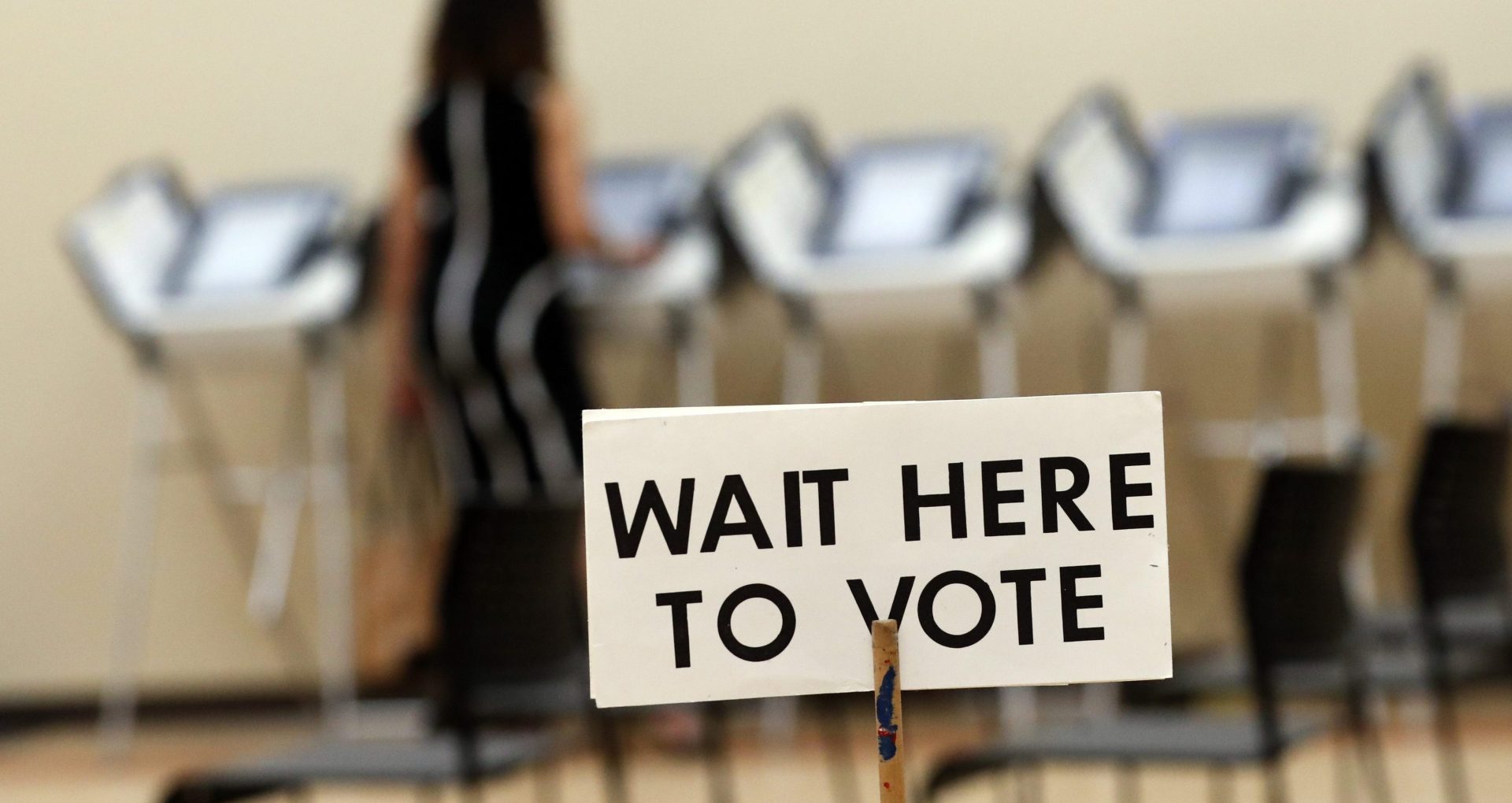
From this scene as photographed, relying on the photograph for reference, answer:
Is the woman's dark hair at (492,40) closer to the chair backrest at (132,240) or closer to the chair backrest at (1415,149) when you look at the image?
the chair backrest at (132,240)

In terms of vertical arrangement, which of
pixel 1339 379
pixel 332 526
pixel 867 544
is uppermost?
pixel 867 544

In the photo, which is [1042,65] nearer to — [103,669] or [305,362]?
[305,362]

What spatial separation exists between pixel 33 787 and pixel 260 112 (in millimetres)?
1828

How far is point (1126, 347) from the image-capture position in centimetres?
477

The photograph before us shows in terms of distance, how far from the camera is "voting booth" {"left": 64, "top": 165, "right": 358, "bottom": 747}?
15.0ft

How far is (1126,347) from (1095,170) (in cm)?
51

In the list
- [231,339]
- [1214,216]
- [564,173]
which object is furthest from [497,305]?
[1214,216]

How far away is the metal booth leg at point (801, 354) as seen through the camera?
4.38 meters

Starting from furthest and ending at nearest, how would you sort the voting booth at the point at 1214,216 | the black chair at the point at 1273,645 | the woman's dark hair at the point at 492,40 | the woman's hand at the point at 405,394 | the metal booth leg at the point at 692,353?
the metal booth leg at the point at 692,353
the woman's hand at the point at 405,394
the voting booth at the point at 1214,216
the woman's dark hair at the point at 492,40
the black chair at the point at 1273,645

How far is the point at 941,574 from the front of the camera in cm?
122

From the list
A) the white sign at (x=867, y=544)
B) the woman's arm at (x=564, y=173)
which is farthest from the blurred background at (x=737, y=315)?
the white sign at (x=867, y=544)

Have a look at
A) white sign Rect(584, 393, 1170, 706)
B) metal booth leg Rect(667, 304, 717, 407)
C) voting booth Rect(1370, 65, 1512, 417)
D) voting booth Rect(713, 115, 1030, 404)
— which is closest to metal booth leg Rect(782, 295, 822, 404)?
voting booth Rect(713, 115, 1030, 404)

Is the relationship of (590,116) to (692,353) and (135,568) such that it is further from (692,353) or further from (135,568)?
(135,568)

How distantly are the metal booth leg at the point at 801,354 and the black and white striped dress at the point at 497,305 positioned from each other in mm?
538
